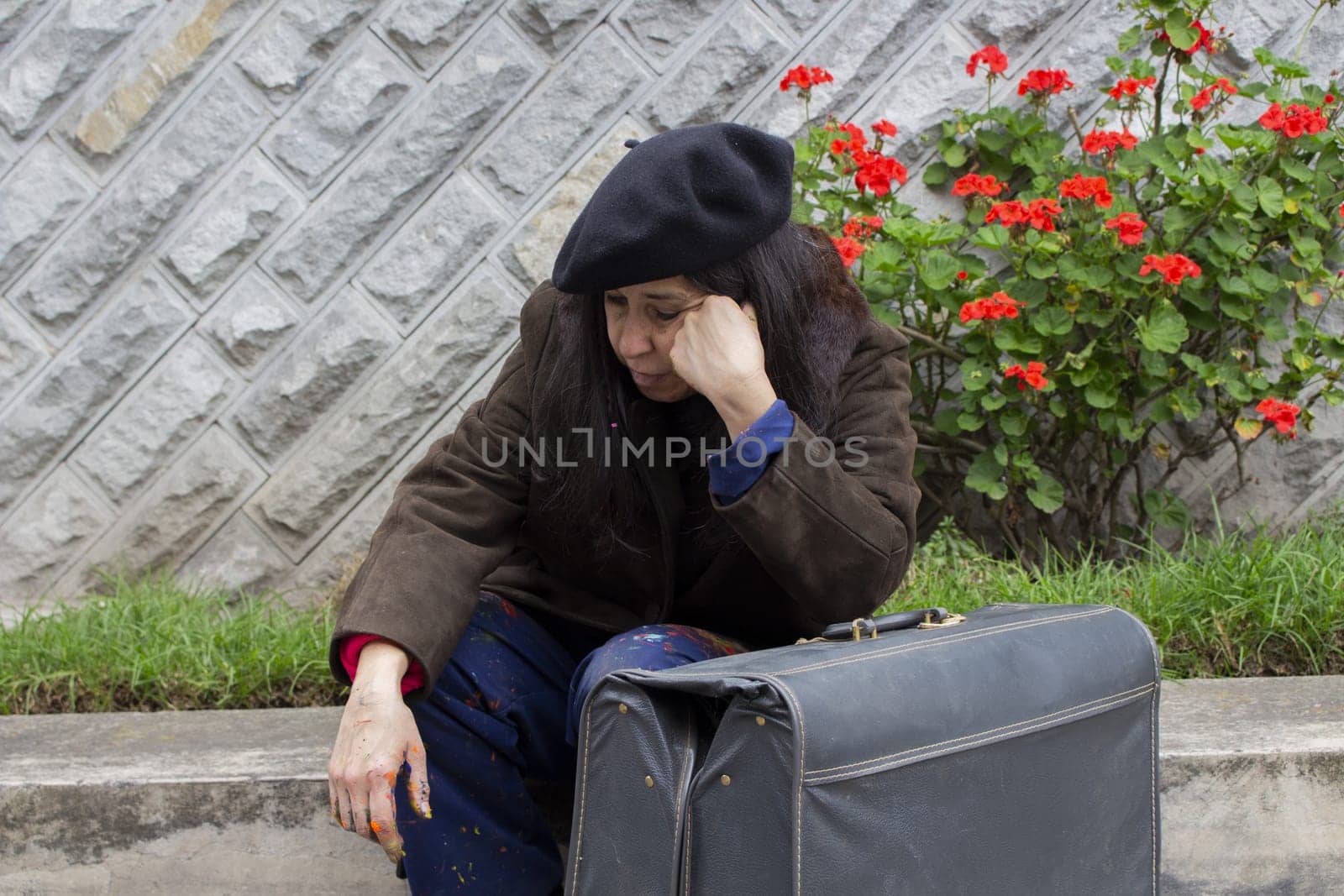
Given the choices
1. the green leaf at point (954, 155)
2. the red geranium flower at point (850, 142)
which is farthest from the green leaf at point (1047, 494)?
the red geranium flower at point (850, 142)

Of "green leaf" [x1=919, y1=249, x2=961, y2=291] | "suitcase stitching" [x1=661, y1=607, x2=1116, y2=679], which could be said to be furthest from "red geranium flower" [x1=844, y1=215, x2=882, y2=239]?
"suitcase stitching" [x1=661, y1=607, x2=1116, y2=679]

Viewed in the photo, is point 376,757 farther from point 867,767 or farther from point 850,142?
point 850,142

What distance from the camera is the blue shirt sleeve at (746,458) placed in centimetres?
158

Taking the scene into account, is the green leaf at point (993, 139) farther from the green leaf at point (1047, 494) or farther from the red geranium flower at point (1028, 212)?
the green leaf at point (1047, 494)

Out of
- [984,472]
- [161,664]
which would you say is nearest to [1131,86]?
[984,472]

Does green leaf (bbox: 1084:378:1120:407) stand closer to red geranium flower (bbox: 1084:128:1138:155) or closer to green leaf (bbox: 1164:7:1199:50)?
red geranium flower (bbox: 1084:128:1138:155)

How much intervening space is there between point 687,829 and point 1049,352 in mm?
2035

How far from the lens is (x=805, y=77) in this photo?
295cm

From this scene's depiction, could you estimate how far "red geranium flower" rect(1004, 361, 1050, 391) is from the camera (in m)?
2.85

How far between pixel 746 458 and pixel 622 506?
1.12 ft

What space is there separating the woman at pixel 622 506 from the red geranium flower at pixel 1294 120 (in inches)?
59.0

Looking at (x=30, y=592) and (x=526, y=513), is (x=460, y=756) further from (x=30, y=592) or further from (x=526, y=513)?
(x=30, y=592)

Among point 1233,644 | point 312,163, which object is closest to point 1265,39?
point 1233,644

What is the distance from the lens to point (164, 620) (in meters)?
2.78
